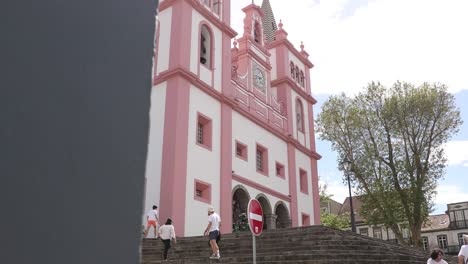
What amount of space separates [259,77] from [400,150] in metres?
8.91

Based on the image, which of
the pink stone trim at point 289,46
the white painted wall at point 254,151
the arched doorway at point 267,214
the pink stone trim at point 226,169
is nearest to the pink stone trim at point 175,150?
the pink stone trim at point 226,169

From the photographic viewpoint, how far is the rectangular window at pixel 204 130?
762 inches

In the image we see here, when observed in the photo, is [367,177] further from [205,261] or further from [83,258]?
[83,258]

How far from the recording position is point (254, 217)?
8039 millimetres

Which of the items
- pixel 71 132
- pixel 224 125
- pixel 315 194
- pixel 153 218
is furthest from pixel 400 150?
pixel 71 132

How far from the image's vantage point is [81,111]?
114cm

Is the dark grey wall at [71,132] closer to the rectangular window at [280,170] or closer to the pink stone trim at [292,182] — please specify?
the rectangular window at [280,170]

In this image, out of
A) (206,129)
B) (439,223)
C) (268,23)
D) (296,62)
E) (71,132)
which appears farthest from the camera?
(439,223)

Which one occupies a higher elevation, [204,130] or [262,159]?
[204,130]

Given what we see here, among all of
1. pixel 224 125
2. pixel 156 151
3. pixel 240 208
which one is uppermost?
pixel 224 125

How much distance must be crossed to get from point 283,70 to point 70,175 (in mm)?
27030

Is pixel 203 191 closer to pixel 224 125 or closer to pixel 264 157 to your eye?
pixel 224 125

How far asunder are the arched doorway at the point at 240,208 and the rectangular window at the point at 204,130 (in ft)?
8.80

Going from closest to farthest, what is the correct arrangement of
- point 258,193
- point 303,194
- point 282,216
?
point 258,193 < point 282,216 < point 303,194
